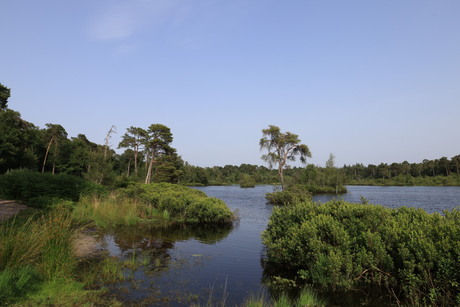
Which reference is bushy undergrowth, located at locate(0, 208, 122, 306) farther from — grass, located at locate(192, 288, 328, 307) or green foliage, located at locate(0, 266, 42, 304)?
grass, located at locate(192, 288, 328, 307)

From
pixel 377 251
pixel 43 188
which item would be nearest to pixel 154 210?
pixel 43 188

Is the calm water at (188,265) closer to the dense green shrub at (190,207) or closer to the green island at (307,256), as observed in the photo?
the green island at (307,256)

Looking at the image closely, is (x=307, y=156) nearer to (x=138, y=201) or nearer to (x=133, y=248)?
(x=138, y=201)

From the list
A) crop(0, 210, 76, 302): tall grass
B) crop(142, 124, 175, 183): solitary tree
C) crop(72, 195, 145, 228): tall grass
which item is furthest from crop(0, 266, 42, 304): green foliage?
crop(142, 124, 175, 183): solitary tree

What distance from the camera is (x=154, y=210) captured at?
54.3 feet

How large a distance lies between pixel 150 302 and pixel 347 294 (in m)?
4.39

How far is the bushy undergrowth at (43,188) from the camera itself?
15.3m

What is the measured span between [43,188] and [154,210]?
668cm

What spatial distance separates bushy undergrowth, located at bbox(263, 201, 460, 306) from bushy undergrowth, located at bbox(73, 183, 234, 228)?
7736 millimetres

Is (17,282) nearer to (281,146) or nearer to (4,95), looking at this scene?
(281,146)

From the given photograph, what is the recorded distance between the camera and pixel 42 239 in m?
5.56

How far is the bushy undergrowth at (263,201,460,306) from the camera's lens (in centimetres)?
523

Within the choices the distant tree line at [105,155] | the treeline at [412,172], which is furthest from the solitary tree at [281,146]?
the treeline at [412,172]

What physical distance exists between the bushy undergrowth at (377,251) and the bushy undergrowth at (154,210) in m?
7.74
